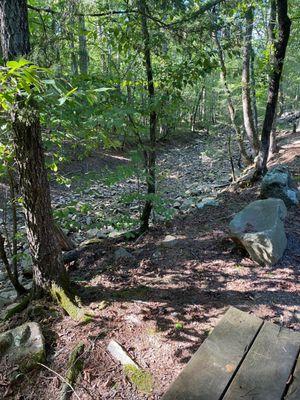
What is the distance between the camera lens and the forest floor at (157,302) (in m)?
2.36

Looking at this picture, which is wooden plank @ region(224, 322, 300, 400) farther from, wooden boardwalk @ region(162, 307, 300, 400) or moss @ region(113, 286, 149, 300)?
moss @ region(113, 286, 149, 300)

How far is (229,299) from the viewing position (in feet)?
10.9

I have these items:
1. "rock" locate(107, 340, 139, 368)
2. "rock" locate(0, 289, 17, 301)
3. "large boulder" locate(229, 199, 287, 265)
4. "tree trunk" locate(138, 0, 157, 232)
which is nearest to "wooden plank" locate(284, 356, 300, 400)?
"rock" locate(107, 340, 139, 368)

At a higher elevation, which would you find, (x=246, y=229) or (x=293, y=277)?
(x=246, y=229)

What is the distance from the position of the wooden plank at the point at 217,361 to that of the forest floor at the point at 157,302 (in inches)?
11.2

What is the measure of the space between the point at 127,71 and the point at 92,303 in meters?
A: 3.34

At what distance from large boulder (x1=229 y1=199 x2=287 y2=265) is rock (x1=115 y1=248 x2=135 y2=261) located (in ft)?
5.03

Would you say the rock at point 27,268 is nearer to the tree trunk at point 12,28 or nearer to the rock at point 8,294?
the rock at point 8,294

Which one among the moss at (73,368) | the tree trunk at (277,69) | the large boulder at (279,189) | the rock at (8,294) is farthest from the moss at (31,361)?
the tree trunk at (277,69)

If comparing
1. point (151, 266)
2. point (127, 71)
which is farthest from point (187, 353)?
point (127, 71)

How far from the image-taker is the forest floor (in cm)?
236

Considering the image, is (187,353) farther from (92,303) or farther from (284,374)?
(92,303)

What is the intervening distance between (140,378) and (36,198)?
1799 mm

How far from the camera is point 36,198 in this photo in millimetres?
2924
